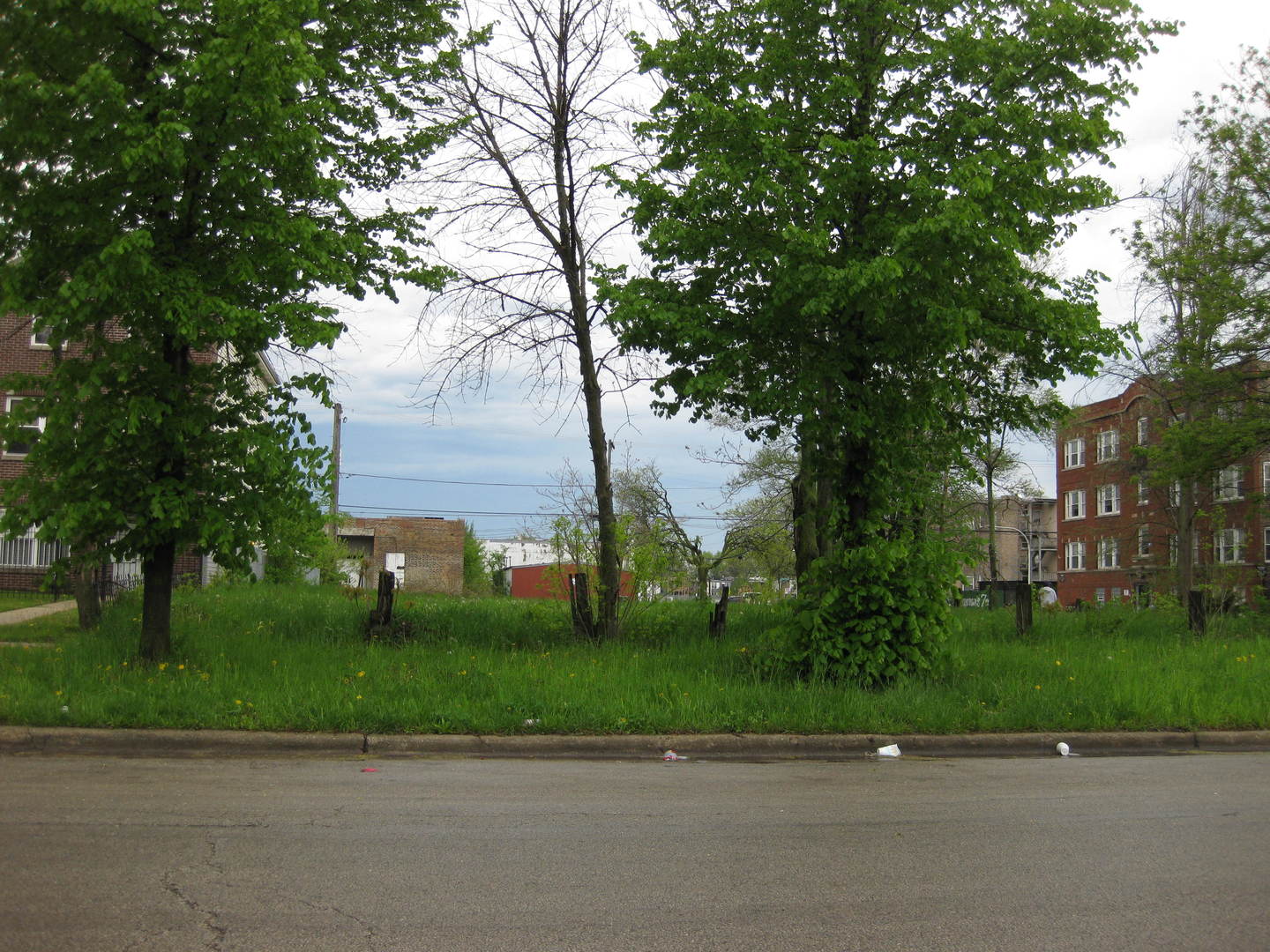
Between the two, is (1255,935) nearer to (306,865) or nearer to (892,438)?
(306,865)

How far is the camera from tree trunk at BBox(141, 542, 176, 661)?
11672mm

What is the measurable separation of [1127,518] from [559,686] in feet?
169

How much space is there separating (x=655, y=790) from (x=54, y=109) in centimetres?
871

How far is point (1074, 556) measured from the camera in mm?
60781

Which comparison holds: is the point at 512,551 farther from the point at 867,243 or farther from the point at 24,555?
the point at 867,243

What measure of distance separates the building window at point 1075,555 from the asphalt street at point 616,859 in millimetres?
55134

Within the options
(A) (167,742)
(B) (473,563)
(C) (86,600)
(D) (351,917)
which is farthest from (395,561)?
(D) (351,917)

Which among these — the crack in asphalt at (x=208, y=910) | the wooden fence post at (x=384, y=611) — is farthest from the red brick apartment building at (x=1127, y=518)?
the crack in asphalt at (x=208, y=910)

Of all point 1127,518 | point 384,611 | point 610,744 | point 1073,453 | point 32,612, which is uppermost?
point 1073,453

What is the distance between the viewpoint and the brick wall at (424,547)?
205ft

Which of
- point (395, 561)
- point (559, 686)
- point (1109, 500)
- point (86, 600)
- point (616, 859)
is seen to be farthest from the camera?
point (395, 561)

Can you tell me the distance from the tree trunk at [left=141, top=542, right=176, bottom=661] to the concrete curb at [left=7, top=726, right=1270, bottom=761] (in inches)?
87.2

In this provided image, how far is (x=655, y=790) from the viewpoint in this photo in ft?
26.2

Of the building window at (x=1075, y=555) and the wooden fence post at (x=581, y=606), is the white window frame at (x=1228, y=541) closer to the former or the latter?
the building window at (x=1075, y=555)
